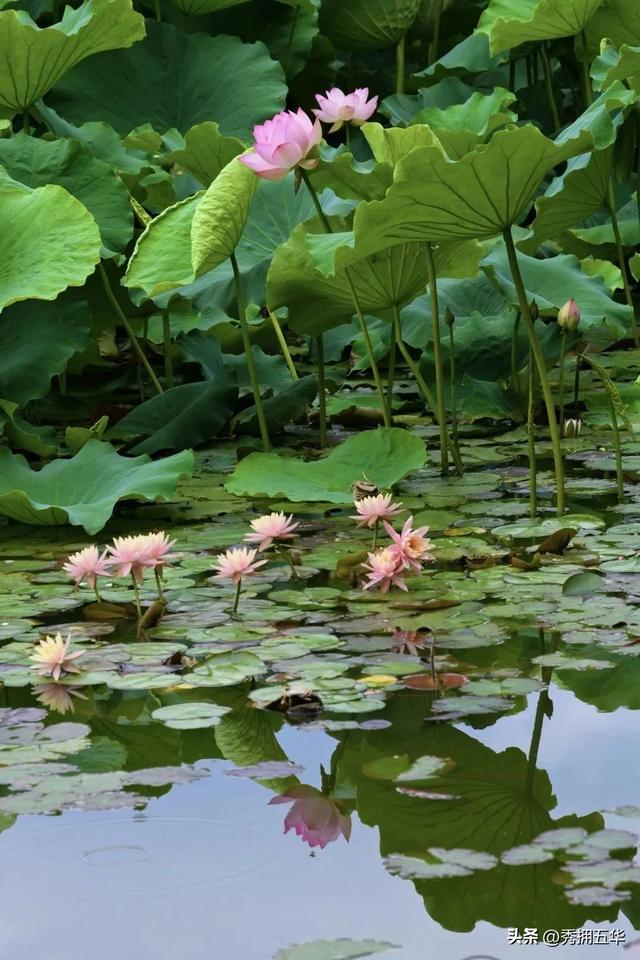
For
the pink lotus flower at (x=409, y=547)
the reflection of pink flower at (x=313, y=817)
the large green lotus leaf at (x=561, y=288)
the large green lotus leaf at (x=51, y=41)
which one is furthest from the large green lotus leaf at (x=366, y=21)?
the reflection of pink flower at (x=313, y=817)

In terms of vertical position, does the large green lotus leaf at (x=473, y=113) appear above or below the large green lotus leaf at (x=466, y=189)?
below

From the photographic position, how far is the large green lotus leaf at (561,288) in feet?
9.19

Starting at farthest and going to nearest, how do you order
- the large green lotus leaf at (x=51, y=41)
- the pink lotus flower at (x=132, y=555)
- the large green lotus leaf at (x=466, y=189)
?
the large green lotus leaf at (x=51, y=41) → the large green lotus leaf at (x=466, y=189) → the pink lotus flower at (x=132, y=555)

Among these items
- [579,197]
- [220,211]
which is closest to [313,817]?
[220,211]

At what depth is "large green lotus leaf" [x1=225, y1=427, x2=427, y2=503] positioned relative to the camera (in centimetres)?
242

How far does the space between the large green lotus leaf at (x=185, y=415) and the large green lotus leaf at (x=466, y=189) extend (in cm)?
98

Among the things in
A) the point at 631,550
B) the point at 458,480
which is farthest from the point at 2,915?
the point at 458,480

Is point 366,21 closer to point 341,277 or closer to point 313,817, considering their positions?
point 341,277

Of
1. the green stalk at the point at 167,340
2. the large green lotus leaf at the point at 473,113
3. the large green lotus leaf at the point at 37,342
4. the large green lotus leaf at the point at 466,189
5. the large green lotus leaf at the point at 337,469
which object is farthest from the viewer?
the large green lotus leaf at the point at 473,113

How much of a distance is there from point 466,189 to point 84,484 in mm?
938

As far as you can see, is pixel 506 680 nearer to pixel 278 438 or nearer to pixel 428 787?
pixel 428 787

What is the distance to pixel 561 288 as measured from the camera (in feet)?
9.79

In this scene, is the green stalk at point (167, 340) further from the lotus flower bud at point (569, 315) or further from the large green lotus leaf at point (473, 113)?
the large green lotus leaf at point (473, 113)

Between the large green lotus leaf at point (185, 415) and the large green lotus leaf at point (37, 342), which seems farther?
the large green lotus leaf at point (185, 415)
